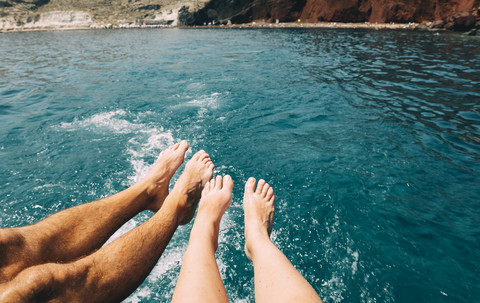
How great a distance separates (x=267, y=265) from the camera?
162cm

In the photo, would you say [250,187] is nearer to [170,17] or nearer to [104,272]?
[104,272]

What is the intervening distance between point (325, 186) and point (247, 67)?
25.4 feet

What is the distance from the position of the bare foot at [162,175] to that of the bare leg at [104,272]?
13.5 inches

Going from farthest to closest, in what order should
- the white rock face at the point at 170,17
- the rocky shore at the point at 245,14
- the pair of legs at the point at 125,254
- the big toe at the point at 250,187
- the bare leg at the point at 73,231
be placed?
the white rock face at the point at 170,17, the rocky shore at the point at 245,14, the big toe at the point at 250,187, the bare leg at the point at 73,231, the pair of legs at the point at 125,254

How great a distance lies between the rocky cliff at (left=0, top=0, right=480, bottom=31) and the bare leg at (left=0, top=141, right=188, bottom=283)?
89.0 ft

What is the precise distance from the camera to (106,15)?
185 feet

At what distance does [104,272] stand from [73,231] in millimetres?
566

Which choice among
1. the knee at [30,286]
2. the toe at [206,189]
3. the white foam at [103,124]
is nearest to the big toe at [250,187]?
the toe at [206,189]

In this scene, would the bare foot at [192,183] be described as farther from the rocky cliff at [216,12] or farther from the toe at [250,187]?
the rocky cliff at [216,12]

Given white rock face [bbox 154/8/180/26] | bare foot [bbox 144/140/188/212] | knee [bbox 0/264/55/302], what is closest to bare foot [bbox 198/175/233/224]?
bare foot [bbox 144/140/188/212]

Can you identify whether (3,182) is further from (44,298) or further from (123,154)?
(44,298)

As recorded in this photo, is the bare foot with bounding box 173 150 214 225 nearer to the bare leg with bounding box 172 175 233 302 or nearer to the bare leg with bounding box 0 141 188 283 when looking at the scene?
the bare leg with bounding box 172 175 233 302

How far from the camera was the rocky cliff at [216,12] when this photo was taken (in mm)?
23891

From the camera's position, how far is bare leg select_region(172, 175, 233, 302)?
1.34m
